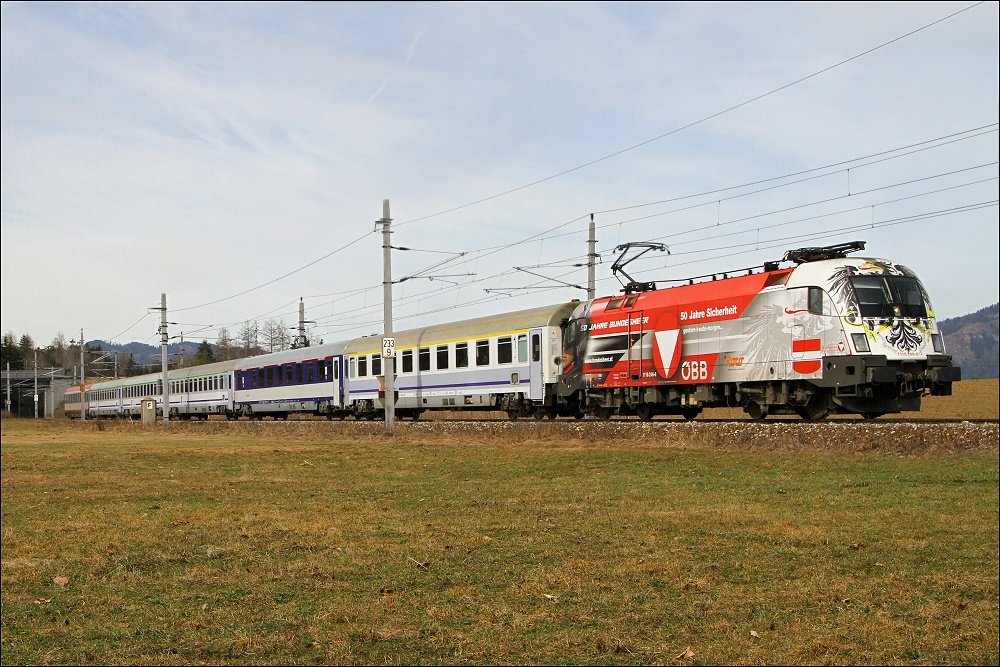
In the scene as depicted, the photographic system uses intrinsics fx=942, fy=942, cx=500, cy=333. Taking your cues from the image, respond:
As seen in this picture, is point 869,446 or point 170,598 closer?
point 170,598

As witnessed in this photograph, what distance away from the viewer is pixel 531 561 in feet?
35.5

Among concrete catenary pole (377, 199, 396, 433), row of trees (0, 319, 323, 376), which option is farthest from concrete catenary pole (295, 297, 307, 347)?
concrete catenary pole (377, 199, 396, 433)

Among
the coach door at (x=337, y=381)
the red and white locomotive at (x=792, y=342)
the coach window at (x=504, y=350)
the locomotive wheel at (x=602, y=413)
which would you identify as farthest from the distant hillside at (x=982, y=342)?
the coach door at (x=337, y=381)

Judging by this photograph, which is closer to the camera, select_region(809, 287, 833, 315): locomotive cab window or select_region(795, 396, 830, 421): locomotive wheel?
select_region(809, 287, 833, 315): locomotive cab window

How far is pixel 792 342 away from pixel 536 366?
12.4m

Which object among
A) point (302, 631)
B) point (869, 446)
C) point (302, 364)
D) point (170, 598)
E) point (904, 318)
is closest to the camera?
point (302, 631)

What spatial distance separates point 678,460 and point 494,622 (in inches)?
544

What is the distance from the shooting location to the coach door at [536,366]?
35.1m

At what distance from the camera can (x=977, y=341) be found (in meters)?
8.51

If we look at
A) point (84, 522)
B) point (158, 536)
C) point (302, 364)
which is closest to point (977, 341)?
point (158, 536)

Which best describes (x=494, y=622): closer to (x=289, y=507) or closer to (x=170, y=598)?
(x=170, y=598)

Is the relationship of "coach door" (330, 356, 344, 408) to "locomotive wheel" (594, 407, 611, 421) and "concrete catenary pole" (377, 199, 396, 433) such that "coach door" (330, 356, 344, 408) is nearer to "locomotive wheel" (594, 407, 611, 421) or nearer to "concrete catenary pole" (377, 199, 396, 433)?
"concrete catenary pole" (377, 199, 396, 433)

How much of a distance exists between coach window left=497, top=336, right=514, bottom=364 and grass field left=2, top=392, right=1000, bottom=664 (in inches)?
601

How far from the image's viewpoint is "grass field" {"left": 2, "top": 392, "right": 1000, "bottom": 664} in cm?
780
